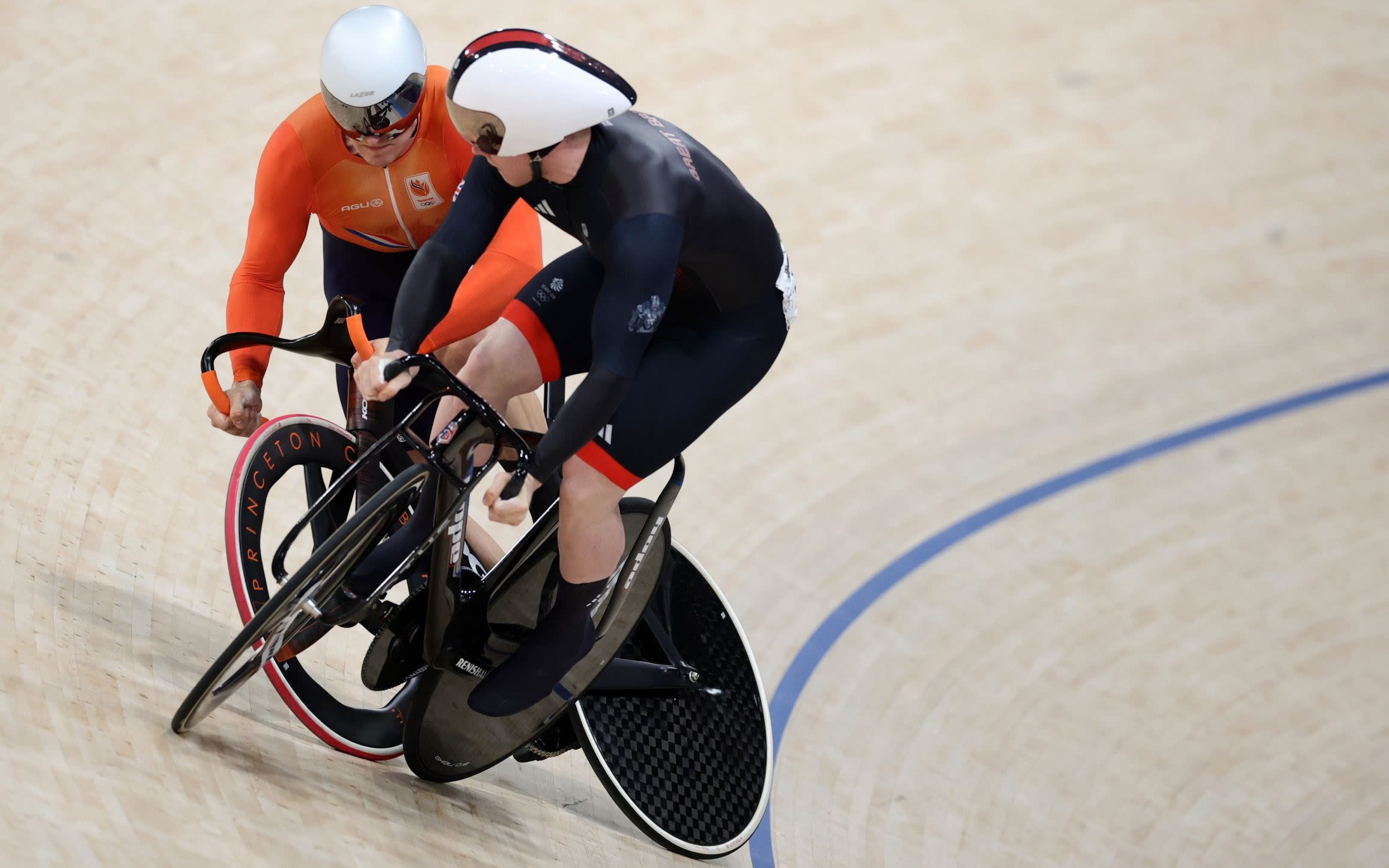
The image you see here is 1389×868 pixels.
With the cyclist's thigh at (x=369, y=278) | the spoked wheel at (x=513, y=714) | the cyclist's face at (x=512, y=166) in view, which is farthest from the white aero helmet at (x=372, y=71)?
the spoked wheel at (x=513, y=714)

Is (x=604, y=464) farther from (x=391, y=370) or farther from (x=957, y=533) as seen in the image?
(x=957, y=533)

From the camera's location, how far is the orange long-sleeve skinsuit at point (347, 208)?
270cm

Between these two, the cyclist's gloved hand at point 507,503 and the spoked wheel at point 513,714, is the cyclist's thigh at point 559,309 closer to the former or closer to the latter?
the spoked wheel at point 513,714

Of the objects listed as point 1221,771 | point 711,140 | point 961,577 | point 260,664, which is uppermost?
point 260,664

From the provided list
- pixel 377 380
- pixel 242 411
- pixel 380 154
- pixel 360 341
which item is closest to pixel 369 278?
pixel 380 154

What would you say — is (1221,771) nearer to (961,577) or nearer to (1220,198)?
(961,577)

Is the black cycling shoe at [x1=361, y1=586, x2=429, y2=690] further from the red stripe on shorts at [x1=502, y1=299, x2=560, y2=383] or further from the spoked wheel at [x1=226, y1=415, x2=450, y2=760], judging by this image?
the red stripe on shorts at [x1=502, y1=299, x2=560, y2=383]

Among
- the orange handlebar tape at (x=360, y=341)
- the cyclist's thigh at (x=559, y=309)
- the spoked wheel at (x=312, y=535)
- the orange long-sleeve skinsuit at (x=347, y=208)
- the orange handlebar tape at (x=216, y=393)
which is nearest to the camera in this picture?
the orange handlebar tape at (x=360, y=341)

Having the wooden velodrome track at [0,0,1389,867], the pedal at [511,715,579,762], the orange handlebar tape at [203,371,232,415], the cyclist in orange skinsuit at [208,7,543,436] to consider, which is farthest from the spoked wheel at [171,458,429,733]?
the pedal at [511,715,579,762]

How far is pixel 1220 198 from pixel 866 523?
2559 mm

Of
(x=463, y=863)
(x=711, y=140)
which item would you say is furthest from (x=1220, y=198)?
(x=463, y=863)

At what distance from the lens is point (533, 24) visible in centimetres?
563

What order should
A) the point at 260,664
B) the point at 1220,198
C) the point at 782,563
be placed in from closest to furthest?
1. the point at 260,664
2. the point at 782,563
3. the point at 1220,198

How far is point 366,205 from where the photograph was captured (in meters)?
2.77
